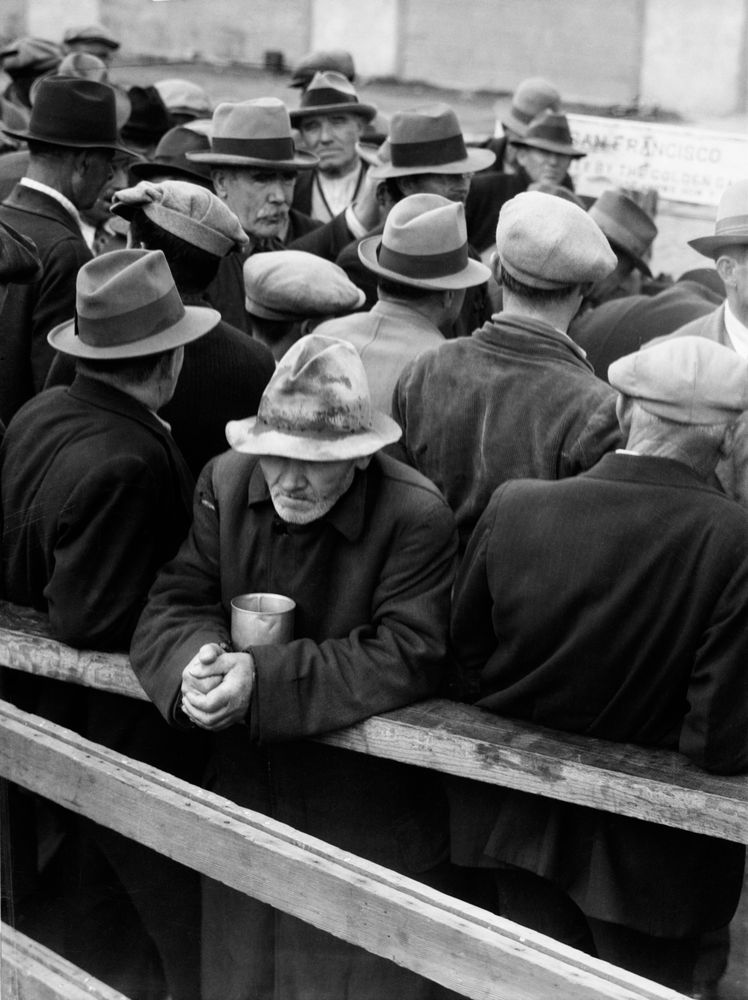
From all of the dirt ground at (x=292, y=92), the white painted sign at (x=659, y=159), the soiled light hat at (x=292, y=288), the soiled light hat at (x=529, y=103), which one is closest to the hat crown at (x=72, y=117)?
the soiled light hat at (x=292, y=288)

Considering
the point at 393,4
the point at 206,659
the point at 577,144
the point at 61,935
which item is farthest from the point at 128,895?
the point at 393,4

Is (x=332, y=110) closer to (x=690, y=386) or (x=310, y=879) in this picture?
(x=690, y=386)

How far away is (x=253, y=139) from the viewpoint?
5.69m

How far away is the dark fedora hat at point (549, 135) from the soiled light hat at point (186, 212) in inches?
145

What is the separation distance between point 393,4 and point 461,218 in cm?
1095

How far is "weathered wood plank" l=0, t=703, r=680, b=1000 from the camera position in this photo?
2.42 metres

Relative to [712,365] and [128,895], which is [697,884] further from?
[128,895]

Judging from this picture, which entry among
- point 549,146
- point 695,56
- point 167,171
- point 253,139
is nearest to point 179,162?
point 167,171

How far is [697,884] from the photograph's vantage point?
2943mm

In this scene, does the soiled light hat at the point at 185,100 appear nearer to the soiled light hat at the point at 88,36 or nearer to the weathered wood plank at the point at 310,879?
the soiled light hat at the point at 88,36

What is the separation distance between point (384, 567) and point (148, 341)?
857 millimetres

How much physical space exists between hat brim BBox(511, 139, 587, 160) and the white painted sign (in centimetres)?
62

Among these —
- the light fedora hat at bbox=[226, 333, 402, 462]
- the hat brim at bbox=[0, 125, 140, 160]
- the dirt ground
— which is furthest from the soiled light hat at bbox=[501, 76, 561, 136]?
the light fedora hat at bbox=[226, 333, 402, 462]

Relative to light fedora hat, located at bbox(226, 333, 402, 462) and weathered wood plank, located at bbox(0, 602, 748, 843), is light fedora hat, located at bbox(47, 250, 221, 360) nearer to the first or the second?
light fedora hat, located at bbox(226, 333, 402, 462)
